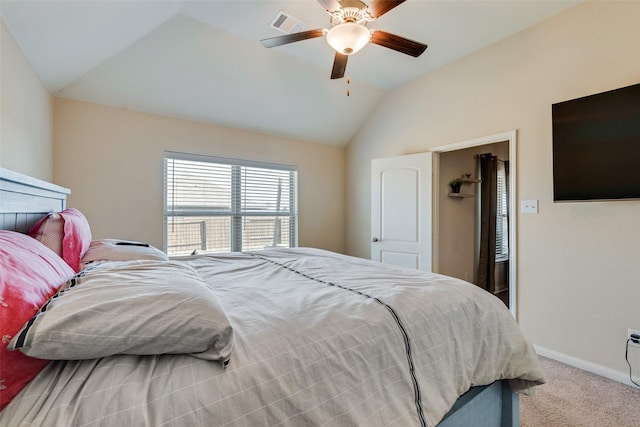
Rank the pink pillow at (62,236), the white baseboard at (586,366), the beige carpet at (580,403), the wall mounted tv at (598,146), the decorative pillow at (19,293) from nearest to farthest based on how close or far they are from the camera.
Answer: the decorative pillow at (19,293) → the pink pillow at (62,236) → the beige carpet at (580,403) → the wall mounted tv at (598,146) → the white baseboard at (586,366)

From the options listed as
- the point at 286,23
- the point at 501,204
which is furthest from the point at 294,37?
the point at 501,204

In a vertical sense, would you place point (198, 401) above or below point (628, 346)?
above

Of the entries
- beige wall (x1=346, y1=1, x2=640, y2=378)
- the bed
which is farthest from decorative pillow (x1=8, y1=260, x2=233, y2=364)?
beige wall (x1=346, y1=1, x2=640, y2=378)

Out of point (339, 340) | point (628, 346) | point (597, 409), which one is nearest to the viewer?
point (339, 340)

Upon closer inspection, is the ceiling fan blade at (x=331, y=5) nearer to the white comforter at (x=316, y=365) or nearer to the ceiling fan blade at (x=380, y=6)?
the ceiling fan blade at (x=380, y=6)

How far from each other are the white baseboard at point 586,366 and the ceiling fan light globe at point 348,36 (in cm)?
289

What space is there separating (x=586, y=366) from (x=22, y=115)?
4572 mm

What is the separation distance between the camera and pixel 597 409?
175 centimetres

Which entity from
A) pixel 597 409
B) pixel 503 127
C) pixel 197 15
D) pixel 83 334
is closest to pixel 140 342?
pixel 83 334

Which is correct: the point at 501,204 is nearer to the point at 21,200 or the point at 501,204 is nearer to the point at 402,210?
the point at 402,210

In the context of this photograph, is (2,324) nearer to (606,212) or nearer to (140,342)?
(140,342)

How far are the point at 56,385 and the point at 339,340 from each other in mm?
687

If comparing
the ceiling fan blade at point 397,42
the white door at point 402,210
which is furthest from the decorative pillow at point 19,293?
the white door at point 402,210

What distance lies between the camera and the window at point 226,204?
3.34 m
